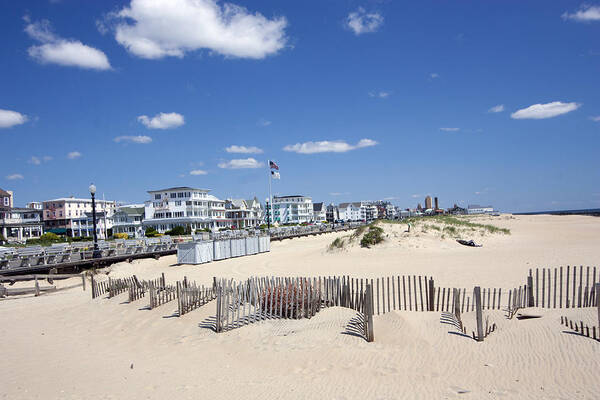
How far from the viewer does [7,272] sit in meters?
26.5

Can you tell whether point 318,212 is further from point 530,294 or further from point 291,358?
point 291,358

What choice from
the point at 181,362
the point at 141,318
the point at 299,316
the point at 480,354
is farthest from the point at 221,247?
the point at 480,354

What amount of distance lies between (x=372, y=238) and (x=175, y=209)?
190ft

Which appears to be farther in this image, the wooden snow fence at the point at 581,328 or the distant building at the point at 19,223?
the distant building at the point at 19,223

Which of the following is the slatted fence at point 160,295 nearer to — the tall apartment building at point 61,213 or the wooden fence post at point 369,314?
the wooden fence post at point 369,314

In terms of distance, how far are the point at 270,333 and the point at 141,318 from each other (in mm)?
5679

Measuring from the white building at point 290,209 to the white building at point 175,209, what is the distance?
155 feet

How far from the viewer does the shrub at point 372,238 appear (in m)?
31.9

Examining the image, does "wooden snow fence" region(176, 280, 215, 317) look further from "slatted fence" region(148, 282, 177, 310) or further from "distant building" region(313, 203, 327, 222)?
"distant building" region(313, 203, 327, 222)

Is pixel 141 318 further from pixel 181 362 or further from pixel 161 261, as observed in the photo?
pixel 161 261

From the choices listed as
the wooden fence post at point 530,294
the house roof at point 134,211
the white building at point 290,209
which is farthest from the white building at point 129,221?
the wooden fence post at point 530,294

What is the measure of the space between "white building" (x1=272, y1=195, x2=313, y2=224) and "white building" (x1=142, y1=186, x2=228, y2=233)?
4732 cm

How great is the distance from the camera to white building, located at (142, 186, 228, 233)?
265 ft

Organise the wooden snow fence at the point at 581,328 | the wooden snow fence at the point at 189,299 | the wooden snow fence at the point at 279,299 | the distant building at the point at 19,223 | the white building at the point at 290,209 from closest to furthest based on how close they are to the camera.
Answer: the wooden snow fence at the point at 581,328 → the wooden snow fence at the point at 279,299 → the wooden snow fence at the point at 189,299 → the distant building at the point at 19,223 → the white building at the point at 290,209
